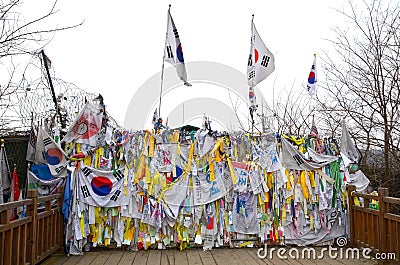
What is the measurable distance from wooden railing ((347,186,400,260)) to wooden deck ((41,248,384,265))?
0.40m

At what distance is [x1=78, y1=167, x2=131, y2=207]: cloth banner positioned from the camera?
6148 millimetres

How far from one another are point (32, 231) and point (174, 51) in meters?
3.65

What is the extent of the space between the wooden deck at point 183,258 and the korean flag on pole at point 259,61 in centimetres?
288

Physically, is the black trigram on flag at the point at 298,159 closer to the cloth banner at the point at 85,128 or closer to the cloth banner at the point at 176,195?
the cloth banner at the point at 176,195

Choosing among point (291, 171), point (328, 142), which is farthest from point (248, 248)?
point (328, 142)

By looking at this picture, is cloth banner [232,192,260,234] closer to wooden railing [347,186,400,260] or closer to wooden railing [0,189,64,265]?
wooden railing [347,186,400,260]

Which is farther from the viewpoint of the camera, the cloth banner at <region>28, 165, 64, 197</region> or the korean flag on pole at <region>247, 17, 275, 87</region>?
the korean flag on pole at <region>247, 17, 275, 87</region>

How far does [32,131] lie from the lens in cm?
607

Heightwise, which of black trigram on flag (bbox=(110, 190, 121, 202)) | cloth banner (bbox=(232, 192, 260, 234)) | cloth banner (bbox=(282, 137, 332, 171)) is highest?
cloth banner (bbox=(282, 137, 332, 171))

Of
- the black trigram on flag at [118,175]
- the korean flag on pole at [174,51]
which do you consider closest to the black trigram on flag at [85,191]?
the black trigram on flag at [118,175]

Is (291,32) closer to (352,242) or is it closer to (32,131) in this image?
(352,242)

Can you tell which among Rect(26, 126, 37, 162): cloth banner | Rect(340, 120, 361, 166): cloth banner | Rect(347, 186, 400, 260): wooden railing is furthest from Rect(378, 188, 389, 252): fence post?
Rect(26, 126, 37, 162): cloth banner

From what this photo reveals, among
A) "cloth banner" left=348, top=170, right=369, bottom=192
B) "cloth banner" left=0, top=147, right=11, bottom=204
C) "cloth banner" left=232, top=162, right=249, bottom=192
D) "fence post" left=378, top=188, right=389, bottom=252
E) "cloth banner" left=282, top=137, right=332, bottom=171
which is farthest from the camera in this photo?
"cloth banner" left=348, top=170, right=369, bottom=192

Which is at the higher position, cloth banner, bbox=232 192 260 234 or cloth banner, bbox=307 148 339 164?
cloth banner, bbox=307 148 339 164
